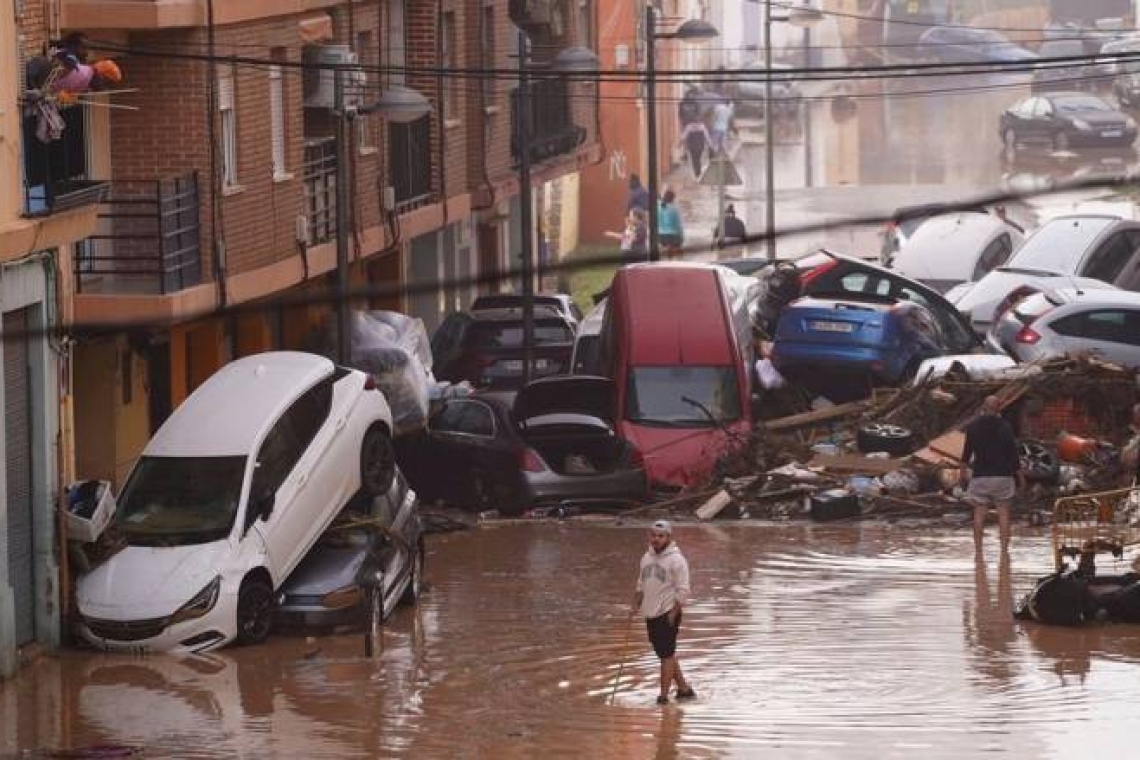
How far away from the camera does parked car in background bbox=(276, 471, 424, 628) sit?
24141 mm

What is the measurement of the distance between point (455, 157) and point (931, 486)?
14.4m

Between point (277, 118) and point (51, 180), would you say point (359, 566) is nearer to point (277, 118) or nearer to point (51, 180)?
point (51, 180)

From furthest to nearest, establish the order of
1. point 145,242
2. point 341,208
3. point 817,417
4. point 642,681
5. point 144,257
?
point 817,417
point 341,208
point 145,242
point 144,257
point 642,681

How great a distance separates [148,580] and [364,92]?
16376mm

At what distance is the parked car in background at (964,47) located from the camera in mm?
76125

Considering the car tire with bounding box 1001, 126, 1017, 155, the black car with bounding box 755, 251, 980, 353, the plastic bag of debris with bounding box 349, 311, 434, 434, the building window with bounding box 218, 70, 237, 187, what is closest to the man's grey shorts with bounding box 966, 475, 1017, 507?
the plastic bag of debris with bounding box 349, 311, 434, 434

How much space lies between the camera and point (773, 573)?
1067 inches

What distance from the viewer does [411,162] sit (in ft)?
133

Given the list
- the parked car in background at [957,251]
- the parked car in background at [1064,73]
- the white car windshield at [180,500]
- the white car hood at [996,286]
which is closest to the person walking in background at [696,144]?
the parked car in background at [1064,73]

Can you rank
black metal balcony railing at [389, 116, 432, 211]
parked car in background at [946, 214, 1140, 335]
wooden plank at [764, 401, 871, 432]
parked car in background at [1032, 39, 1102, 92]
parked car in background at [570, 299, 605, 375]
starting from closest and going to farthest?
wooden plank at [764, 401, 871, 432]
parked car in background at [570, 299, 605, 375]
black metal balcony railing at [389, 116, 432, 211]
parked car in background at [946, 214, 1140, 335]
parked car in background at [1032, 39, 1102, 92]

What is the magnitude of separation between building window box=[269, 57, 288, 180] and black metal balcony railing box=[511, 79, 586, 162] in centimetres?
1211

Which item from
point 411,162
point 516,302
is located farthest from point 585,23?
point 411,162

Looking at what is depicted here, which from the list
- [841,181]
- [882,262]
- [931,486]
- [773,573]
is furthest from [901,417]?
[841,181]

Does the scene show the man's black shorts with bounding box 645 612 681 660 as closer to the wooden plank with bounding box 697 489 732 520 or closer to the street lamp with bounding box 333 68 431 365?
the street lamp with bounding box 333 68 431 365
